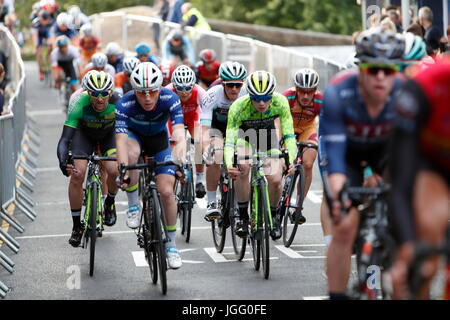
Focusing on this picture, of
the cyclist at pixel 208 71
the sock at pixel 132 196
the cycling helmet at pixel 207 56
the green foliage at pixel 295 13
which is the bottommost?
the green foliage at pixel 295 13

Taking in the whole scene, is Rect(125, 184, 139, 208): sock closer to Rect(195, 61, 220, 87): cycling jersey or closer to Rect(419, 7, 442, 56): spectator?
Rect(419, 7, 442, 56): spectator

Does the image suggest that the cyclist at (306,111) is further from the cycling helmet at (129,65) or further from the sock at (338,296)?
the sock at (338,296)

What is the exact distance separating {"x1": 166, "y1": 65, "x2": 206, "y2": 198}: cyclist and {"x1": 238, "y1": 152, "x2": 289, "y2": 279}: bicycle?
278 cm

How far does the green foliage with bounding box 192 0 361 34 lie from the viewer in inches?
1887

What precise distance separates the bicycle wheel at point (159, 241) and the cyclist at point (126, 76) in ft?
21.3

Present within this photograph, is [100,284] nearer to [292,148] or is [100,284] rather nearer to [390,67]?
[292,148]

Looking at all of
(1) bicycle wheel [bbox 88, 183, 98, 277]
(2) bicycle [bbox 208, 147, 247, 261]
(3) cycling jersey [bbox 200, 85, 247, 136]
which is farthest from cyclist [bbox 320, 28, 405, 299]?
(3) cycling jersey [bbox 200, 85, 247, 136]

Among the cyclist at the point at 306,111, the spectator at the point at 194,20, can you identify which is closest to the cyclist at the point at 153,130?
the cyclist at the point at 306,111

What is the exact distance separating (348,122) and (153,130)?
403cm

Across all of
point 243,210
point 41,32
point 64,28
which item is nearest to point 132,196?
point 243,210

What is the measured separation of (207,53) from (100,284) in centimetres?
990

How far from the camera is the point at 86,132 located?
13.1m

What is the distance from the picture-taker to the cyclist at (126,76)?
18.2 metres

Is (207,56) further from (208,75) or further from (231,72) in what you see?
(231,72)
